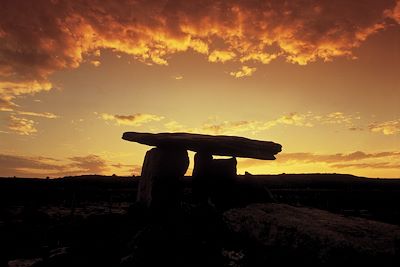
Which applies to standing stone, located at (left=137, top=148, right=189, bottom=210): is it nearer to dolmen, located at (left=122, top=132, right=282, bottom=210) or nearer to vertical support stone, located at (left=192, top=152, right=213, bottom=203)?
dolmen, located at (left=122, top=132, right=282, bottom=210)

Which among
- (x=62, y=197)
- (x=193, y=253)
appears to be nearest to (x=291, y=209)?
(x=193, y=253)

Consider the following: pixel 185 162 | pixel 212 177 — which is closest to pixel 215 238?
pixel 212 177

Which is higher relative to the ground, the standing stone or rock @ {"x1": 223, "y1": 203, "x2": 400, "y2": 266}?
the standing stone

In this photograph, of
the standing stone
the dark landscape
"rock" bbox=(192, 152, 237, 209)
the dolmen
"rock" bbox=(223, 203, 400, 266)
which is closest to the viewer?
"rock" bbox=(223, 203, 400, 266)

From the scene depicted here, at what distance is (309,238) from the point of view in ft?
16.9

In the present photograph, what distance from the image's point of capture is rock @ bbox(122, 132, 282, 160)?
1083 cm

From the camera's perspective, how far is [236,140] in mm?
10875

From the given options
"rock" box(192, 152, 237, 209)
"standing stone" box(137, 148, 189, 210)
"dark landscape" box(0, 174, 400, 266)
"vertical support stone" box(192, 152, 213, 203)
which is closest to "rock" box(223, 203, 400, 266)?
"dark landscape" box(0, 174, 400, 266)

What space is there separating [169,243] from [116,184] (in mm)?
23727

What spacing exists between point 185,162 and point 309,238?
23.8ft

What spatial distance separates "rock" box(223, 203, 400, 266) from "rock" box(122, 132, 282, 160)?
151 inches

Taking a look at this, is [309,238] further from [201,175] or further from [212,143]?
[201,175]

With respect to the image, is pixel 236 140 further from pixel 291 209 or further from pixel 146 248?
pixel 146 248

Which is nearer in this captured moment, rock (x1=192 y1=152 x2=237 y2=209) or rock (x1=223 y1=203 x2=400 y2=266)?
rock (x1=223 y1=203 x2=400 y2=266)
